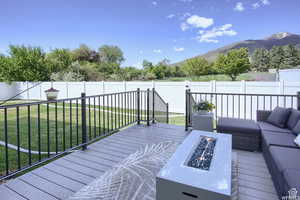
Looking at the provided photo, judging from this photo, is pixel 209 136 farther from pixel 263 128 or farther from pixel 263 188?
pixel 263 128

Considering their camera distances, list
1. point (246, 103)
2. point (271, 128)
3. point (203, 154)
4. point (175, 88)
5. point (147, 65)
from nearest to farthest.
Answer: point (203, 154)
point (271, 128)
point (246, 103)
point (175, 88)
point (147, 65)

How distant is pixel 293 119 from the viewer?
2676mm

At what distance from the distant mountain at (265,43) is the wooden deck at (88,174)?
90.3 ft

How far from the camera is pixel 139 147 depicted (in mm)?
2857

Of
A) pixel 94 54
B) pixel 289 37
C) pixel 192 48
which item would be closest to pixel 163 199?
pixel 94 54

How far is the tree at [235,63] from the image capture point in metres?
22.9

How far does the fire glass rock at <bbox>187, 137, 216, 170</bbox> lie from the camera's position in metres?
1.44

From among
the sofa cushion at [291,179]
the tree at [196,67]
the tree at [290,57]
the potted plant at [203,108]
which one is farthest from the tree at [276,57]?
the sofa cushion at [291,179]

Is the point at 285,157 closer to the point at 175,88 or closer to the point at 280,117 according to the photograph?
the point at 280,117

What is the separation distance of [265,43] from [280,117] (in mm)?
36327

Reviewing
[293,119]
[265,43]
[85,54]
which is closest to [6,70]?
[85,54]

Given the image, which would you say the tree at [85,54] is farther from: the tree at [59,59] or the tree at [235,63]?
the tree at [235,63]

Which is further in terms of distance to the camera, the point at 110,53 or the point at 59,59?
the point at 110,53

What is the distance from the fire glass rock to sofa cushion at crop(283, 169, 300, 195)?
1.85 feet
